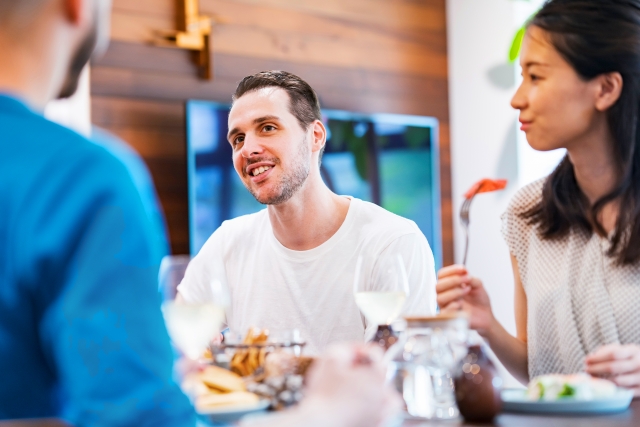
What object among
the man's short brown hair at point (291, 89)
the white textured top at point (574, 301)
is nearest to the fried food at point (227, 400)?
the white textured top at point (574, 301)

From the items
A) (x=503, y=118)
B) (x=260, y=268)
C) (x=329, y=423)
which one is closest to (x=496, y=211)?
(x=503, y=118)

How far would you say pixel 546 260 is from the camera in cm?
184

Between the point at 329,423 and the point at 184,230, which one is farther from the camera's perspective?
the point at 184,230

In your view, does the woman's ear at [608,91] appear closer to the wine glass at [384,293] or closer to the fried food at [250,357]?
the wine glass at [384,293]

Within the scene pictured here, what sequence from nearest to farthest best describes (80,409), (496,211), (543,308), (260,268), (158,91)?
1. (80,409)
2. (543,308)
3. (260,268)
4. (158,91)
5. (496,211)

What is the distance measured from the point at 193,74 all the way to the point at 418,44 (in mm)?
1717

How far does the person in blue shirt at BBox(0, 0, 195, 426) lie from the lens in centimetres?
59

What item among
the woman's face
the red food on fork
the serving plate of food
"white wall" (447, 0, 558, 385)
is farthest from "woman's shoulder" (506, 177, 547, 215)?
"white wall" (447, 0, 558, 385)

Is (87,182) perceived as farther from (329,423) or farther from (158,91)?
(158,91)

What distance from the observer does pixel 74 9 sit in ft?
2.18

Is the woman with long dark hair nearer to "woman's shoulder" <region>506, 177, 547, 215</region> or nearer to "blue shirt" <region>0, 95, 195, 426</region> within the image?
"woman's shoulder" <region>506, 177, 547, 215</region>

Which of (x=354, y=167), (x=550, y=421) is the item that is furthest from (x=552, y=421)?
(x=354, y=167)

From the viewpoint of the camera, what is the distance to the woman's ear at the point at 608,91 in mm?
1758

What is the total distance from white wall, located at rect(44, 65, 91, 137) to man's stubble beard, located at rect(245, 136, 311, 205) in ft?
4.81
